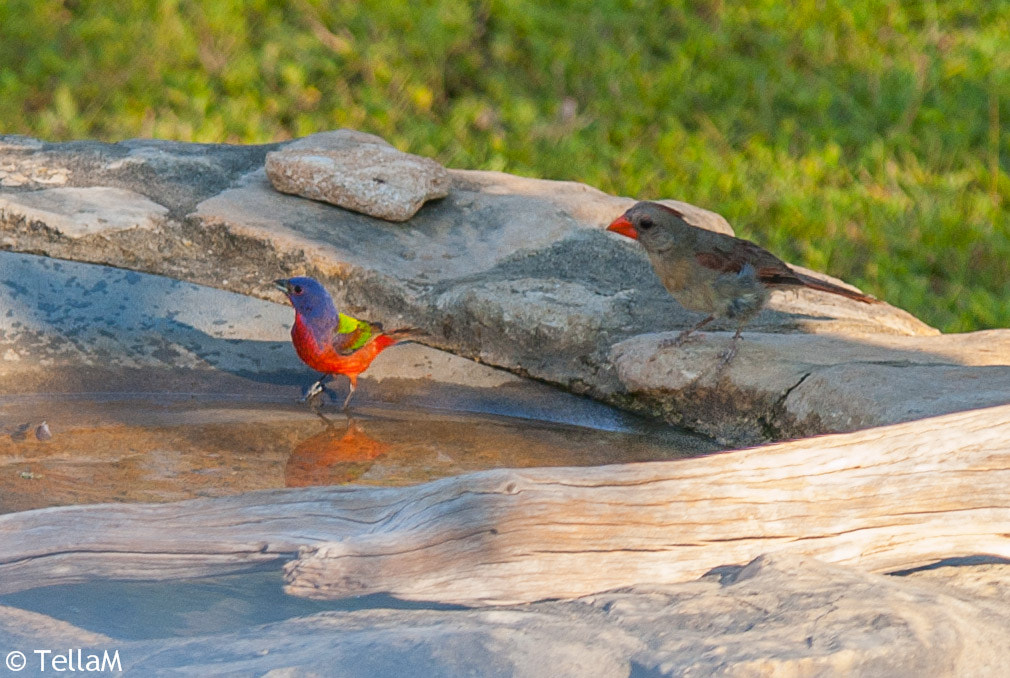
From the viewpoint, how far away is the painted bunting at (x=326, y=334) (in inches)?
147

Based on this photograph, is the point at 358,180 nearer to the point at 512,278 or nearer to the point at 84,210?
the point at 512,278

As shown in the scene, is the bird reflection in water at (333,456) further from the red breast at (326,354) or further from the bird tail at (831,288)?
the bird tail at (831,288)

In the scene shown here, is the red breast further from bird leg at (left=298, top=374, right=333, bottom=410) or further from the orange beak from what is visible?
the orange beak

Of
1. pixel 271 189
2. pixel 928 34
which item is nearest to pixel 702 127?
pixel 928 34

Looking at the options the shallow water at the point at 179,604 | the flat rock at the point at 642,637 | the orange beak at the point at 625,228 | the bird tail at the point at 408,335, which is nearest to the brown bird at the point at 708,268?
the orange beak at the point at 625,228

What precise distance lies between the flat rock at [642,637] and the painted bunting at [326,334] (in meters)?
1.47

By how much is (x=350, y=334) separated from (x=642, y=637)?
1.84 metres

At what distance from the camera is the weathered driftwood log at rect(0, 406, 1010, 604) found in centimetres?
252

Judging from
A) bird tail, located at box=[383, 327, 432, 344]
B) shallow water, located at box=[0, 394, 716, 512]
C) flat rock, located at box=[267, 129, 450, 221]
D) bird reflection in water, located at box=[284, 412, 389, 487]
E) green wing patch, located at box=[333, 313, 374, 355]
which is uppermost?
flat rock, located at box=[267, 129, 450, 221]

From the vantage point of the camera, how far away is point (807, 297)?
173 inches

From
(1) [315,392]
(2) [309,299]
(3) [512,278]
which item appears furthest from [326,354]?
(3) [512,278]

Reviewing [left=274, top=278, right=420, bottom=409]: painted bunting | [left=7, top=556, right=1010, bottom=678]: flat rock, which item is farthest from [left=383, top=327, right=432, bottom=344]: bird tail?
[left=7, top=556, right=1010, bottom=678]: flat rock

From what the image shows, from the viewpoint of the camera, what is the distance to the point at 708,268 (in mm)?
3871

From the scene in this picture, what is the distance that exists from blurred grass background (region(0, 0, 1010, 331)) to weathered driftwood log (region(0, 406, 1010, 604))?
314 centimetres
